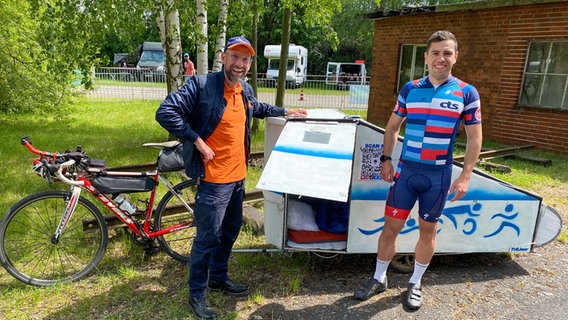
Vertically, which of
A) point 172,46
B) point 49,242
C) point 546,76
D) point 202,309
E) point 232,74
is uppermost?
point 172,46

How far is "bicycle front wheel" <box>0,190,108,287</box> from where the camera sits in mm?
3590

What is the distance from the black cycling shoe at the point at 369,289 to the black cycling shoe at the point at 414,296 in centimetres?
23

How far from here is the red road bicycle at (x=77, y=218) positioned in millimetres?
3523

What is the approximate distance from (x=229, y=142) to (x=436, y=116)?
1.59 meters

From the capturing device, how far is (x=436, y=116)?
10.1 ft

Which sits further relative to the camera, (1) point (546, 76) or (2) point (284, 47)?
(1) point (546, 76)

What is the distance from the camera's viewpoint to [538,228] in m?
3.91

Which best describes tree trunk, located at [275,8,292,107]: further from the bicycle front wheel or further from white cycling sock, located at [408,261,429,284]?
white cycling sock, located at [408,261,429,284]

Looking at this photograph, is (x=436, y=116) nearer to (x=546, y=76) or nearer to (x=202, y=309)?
(x=202, y=309)

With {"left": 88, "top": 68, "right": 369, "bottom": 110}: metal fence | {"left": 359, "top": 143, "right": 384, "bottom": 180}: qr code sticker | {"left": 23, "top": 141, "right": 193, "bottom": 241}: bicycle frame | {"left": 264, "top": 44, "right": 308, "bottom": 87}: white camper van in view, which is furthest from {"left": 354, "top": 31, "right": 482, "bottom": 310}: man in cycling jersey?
{"left": 264, "top": 44, "right": 308, "bottom": 87}: white camper van

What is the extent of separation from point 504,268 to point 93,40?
6317mm

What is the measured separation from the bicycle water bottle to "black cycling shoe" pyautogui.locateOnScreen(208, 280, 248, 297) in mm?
1067

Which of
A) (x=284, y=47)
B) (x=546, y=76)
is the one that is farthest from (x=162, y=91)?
(x=546, y=76)

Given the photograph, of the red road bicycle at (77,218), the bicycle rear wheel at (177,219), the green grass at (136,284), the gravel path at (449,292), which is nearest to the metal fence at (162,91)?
the green grass at (136,284)
